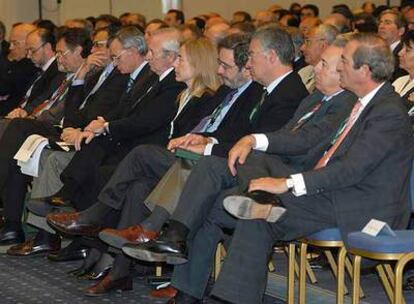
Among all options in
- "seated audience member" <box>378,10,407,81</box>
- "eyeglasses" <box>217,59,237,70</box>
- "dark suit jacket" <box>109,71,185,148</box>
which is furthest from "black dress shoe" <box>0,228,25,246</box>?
"seated audience member" <box>378,10,407,81</box>

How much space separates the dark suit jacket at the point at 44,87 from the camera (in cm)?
816

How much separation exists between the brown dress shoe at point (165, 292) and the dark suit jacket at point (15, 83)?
356cm

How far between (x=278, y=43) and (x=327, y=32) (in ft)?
6.05

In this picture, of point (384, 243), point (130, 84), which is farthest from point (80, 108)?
point (384, 243)

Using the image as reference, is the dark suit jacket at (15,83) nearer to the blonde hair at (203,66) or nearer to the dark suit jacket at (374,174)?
the blonde hair at (203,66)

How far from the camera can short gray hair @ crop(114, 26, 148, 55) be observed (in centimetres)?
691

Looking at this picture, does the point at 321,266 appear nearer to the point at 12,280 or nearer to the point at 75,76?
the point at 12,280

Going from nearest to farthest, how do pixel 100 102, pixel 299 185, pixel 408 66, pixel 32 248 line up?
pixel 299 185
pixel 408 66
pixel 32 248
pixel 100 102

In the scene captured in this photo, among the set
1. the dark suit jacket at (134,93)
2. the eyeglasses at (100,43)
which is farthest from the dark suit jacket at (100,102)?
the eyeglasses at (100,43)

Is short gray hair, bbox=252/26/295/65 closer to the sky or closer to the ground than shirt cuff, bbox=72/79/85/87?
closer to the sky

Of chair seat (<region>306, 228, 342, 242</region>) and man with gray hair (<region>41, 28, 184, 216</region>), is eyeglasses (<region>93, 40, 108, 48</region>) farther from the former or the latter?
Answer: chair seat (<region>306, 228, 342, 242</region>)

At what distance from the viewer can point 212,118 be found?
236 inches

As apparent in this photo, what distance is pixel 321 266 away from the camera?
634 centimetres

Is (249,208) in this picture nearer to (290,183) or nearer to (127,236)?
(290,183)
